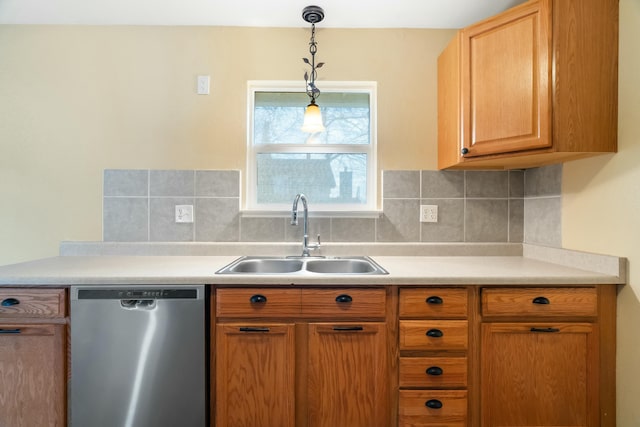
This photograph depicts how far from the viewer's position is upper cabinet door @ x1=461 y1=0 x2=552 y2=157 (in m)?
1.34

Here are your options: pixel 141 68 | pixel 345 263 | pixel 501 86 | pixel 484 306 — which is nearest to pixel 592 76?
pixel 501 86

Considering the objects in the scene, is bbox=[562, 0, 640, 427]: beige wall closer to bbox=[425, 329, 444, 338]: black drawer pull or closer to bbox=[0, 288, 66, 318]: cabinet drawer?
bbox=[425, 329, 444, 338]: black drawer pull

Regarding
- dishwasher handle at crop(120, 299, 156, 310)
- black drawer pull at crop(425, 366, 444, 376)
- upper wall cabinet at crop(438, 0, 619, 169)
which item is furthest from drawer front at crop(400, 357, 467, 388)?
dishwasher handle at crop(120, 299, 156, 310)

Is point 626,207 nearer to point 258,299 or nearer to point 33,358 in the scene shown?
point 258,299

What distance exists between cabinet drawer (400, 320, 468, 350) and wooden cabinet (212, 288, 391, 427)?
0.32ft

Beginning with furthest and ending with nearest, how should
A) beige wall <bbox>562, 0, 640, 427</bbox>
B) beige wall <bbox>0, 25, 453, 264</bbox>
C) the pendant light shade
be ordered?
beige wall <bbox>0, 25, 453, 264</bbox>, the pendant light shade, beige wall <bbox>562, 0, 640, 427</bbox>

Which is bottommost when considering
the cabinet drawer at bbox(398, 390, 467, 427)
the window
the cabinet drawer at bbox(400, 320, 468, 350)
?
the cabinet drawer at bbox(398, 390, 467, 427)

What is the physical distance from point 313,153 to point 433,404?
1.50m

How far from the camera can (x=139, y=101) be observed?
1.89 metres

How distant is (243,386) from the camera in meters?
1.29

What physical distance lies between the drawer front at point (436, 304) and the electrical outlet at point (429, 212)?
684 mm

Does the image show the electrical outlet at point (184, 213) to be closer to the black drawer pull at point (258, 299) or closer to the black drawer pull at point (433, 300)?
the black drawer pull at point (258, 299)

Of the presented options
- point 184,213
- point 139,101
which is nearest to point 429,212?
point 184,213

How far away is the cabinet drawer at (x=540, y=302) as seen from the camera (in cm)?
128
